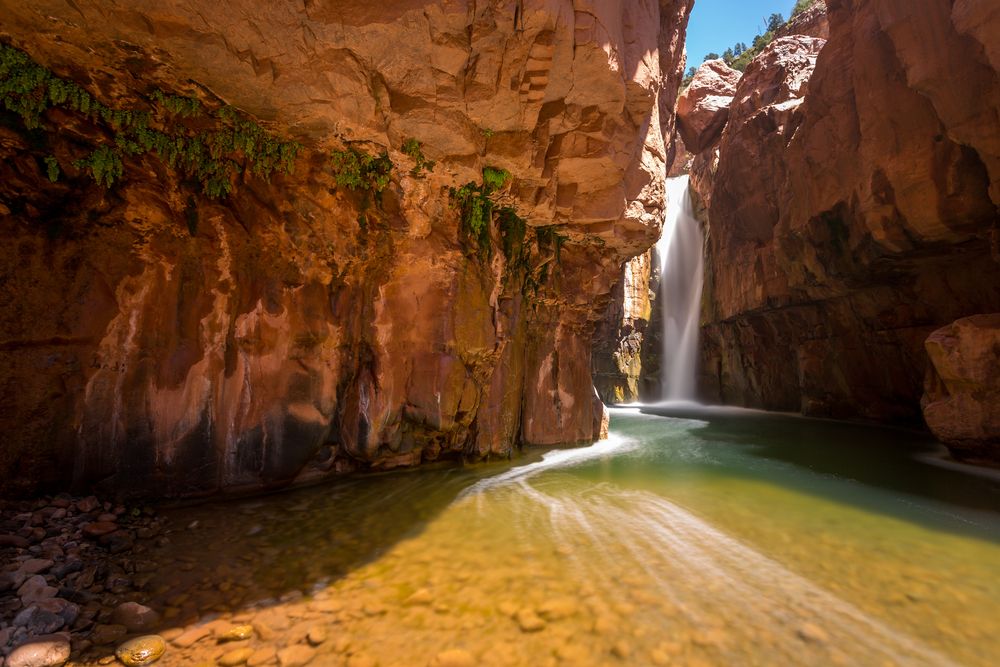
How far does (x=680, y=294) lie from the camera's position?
27.6 meters

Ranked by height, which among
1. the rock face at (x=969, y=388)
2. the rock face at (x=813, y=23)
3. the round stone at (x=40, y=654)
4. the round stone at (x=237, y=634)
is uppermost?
the rock face at (x=813, y=23)

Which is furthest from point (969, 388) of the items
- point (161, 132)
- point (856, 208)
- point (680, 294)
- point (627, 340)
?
point (680, 294)

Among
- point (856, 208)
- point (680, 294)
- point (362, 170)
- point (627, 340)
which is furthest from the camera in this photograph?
point (680, 294)

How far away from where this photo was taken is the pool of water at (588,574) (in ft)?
9.21

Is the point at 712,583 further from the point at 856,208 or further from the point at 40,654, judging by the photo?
the point at 856,208

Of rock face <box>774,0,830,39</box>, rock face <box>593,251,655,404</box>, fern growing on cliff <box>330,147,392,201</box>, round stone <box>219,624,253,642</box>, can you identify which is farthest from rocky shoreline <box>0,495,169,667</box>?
rock face <box>774,0,830,39</box>

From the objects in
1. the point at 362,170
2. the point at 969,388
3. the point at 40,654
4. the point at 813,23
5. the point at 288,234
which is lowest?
the point at 40,654

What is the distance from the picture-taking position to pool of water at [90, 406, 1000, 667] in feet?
9.21

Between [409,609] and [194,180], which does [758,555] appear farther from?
[194,180]

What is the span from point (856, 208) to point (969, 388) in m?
6.71

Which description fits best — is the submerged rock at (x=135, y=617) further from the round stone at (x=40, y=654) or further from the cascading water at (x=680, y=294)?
the cascading water at (x=680, y=294)

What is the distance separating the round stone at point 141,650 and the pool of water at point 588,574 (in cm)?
8

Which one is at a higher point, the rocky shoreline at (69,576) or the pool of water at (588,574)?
the rocky shoreline at (69,576)

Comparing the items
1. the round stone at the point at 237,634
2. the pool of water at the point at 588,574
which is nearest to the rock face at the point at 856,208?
the pool of water at the point at 588,574
